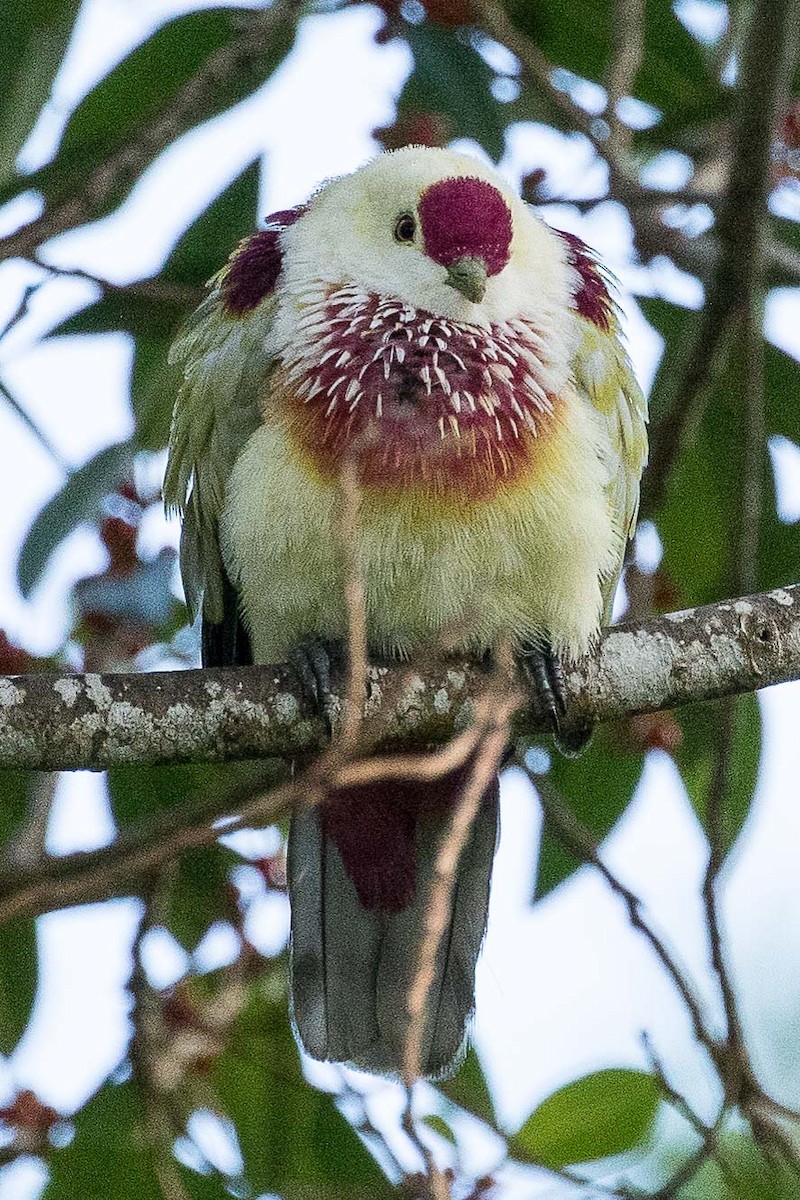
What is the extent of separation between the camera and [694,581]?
12.3ft

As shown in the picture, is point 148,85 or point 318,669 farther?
point 148,85

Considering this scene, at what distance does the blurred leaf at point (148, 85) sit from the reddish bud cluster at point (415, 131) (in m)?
0.31

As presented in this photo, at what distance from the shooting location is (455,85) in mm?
3688

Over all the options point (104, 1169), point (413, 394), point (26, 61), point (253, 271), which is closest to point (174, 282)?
point (26, 61)

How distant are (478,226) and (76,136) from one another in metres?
1.19

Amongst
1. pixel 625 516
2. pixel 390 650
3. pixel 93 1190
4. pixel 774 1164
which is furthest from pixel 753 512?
pixel 93 1190

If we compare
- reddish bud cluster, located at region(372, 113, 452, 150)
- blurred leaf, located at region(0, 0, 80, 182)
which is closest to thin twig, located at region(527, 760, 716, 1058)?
reddish bud cluster, located at region(372, 113, 452, 150)

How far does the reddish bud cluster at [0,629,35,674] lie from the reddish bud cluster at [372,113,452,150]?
1.35m

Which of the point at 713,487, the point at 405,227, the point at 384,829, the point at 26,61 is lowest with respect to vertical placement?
the point at 384,829

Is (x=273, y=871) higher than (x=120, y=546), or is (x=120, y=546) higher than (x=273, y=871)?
(x=120, y=546)

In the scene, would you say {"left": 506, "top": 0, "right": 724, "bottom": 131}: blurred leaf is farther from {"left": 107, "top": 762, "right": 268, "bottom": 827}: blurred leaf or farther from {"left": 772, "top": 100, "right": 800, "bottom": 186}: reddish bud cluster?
{"left": 107, "top": 762, "right": 268, "bottom": 827}: blurred leaf

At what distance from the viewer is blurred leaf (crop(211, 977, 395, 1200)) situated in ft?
10.6

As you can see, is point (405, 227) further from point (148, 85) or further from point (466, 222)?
point (148, 85)

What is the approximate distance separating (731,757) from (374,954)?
85 centimetres
